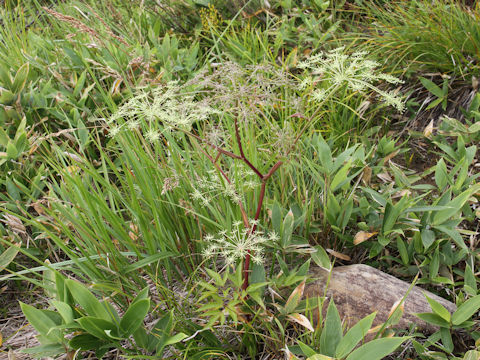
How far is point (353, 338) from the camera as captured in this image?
1249mm

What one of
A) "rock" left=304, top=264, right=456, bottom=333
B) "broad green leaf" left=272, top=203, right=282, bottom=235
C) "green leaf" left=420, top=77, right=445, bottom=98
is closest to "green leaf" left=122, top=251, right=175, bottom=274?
"broad green leaf" left=272, top=203, right=282, bottom=235

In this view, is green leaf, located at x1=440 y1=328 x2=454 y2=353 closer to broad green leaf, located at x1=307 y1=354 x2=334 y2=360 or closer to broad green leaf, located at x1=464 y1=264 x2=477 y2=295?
broad green leaf, located at x1=464 y1=264 x2=477 y2=295

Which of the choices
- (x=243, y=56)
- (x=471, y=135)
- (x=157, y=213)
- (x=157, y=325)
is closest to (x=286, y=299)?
(x=157, y=325)

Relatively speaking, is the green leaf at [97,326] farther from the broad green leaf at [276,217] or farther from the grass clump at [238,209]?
the broad green leaf at [276,217]

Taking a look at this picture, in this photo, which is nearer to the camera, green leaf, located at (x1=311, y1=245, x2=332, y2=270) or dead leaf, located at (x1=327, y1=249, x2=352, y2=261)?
green leaf, located at (x1=311, y1=245, x2=332, y2=270)

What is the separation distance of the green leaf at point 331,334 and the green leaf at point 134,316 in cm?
57

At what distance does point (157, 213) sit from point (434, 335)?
1162 mm

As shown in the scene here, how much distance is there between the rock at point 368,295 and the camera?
1.60m

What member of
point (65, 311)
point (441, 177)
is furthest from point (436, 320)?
point (65, 311)

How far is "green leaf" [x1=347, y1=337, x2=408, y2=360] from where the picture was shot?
1154 mm

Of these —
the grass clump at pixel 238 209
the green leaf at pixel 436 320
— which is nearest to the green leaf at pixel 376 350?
the grass clump at pixel 238 209

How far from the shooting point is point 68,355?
1.45 m

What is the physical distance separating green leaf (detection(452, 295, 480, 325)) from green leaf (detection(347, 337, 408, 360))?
0.39 meters

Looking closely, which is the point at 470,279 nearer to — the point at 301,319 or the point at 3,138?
the point at 301,319
